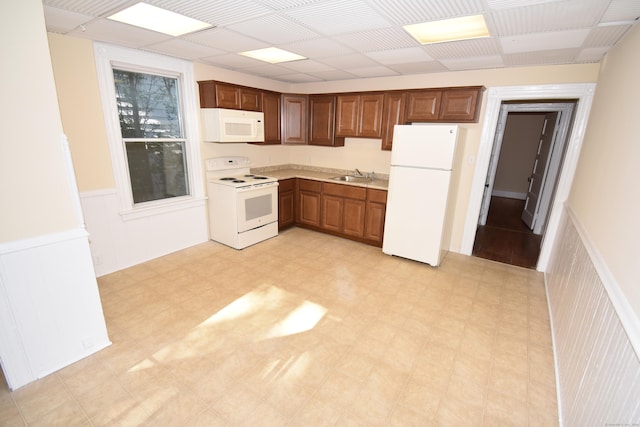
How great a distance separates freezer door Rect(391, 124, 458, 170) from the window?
109 inches

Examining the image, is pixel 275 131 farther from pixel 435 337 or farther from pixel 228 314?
pixel 435 337

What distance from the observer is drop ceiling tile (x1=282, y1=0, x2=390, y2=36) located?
77.3 inches

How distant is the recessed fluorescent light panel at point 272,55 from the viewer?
3270 millimetres

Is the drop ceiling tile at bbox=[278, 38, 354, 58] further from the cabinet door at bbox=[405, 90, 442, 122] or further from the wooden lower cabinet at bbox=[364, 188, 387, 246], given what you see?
the wooden lower cabinet at bbox=[364, 188, 387, 246]

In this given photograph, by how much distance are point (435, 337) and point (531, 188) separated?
4644 mm

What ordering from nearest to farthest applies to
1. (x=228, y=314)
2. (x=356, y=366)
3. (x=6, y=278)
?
(x=6, y=278)
(x=356, y=366)
(x=228, y=314)

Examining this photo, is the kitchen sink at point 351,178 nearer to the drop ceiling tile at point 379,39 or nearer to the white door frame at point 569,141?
the white door frame at point 569,141

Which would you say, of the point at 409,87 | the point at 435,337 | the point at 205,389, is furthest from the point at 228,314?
the point at 409,87

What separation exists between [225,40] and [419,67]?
2.26 m

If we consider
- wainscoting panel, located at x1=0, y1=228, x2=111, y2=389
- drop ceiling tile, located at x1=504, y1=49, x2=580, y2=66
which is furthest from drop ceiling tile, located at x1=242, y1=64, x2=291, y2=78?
wainscoting panel, located at x1=0, y1=228, x2=111, y2=389

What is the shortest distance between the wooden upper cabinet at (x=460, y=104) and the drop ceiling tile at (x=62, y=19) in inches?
145

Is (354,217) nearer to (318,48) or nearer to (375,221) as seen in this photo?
(375,221)

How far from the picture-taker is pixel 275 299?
9.46 feet

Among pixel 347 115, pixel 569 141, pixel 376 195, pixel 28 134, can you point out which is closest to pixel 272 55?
pixel 347 115
